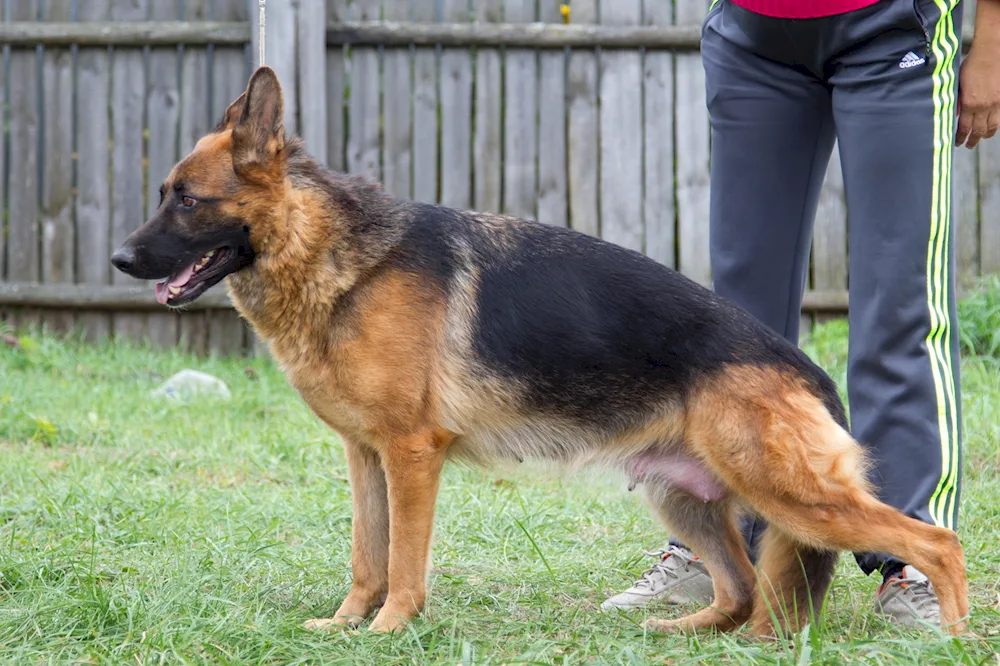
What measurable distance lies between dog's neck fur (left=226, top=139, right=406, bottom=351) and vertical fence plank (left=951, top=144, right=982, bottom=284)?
5039mm

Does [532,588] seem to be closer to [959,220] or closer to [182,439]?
[182,439]

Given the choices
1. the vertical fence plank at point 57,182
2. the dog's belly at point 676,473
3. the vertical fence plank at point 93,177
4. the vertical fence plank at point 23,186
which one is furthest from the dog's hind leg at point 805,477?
the vertical fence plank at point 23,186

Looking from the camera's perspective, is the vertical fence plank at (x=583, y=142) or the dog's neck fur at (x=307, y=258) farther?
the vertical fence plank at (x=583, y=142)

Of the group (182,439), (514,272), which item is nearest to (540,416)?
(514,272)

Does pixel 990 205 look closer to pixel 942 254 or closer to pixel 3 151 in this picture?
pixel 942 254

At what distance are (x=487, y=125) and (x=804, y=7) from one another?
162 inches

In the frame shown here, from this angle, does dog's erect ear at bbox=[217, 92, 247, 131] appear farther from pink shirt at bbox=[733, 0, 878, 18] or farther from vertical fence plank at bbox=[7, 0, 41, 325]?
vertical fence plank at bbox=[7, 0, 41, 325]

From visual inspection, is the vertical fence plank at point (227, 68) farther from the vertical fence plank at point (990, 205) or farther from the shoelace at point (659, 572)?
the vertical fence plank at point (990, 205)

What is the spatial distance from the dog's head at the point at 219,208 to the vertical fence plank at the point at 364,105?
398cm

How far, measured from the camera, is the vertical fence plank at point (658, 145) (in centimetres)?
691

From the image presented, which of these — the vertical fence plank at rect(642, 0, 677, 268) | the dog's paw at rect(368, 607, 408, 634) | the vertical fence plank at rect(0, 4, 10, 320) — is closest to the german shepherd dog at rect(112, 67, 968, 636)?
the dog's paw at rect(368, 607, 408, 634)

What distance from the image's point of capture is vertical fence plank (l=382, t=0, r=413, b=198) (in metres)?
6.95

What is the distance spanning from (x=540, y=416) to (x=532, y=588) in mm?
655

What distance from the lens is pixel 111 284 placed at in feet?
23.4
